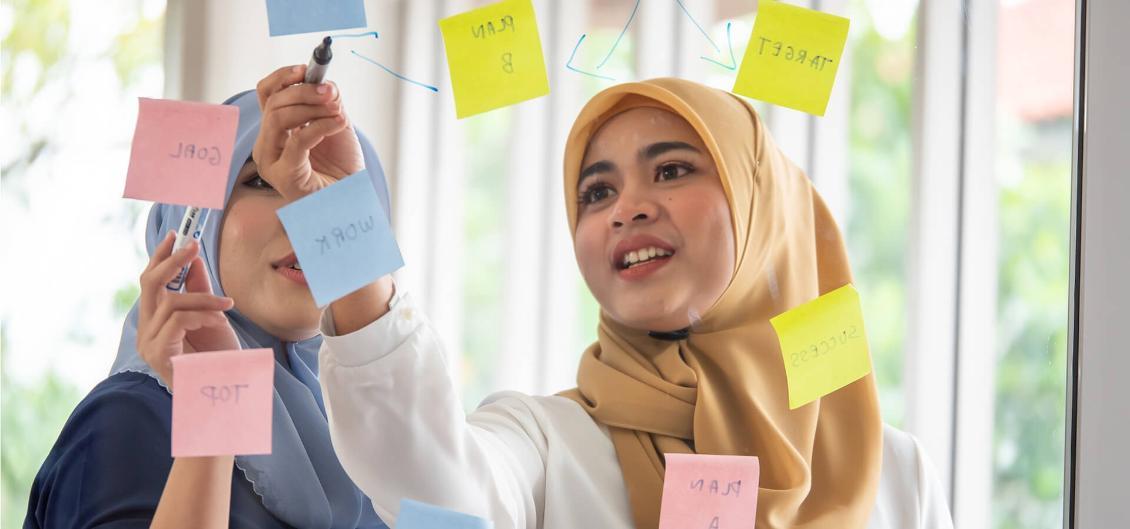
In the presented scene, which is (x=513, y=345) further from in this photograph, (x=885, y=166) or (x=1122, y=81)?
(x=1122, y=81)

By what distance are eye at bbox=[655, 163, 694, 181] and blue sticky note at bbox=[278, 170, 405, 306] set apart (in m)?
0.32

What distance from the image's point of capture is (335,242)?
102cm

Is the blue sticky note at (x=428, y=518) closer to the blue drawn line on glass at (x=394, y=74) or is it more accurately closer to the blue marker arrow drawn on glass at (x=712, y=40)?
the blue drawn line on glass at (x=394, y=74)

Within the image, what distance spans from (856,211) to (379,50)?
603 mm

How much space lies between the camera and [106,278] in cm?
107

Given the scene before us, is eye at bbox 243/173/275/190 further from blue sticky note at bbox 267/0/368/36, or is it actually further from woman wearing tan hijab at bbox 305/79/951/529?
woman wearing tan hijab at bbox 305/79/951/529

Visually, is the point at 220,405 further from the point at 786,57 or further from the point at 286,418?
the point at 786,57

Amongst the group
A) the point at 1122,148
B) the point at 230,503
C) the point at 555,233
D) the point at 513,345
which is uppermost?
the point at 1122,148

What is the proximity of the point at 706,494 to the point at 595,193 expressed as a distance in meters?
0.34

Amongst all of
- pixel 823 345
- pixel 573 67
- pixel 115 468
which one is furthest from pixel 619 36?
pixel 115 468

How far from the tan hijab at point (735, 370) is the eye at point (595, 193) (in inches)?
0.5

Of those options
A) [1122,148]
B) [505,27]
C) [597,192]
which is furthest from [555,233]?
[1122,148]

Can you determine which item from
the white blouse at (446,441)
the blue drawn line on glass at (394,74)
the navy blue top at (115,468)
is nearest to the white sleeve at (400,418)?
the white blouse at (446,441)

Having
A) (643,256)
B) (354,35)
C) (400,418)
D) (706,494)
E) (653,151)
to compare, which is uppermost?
(354,35)
